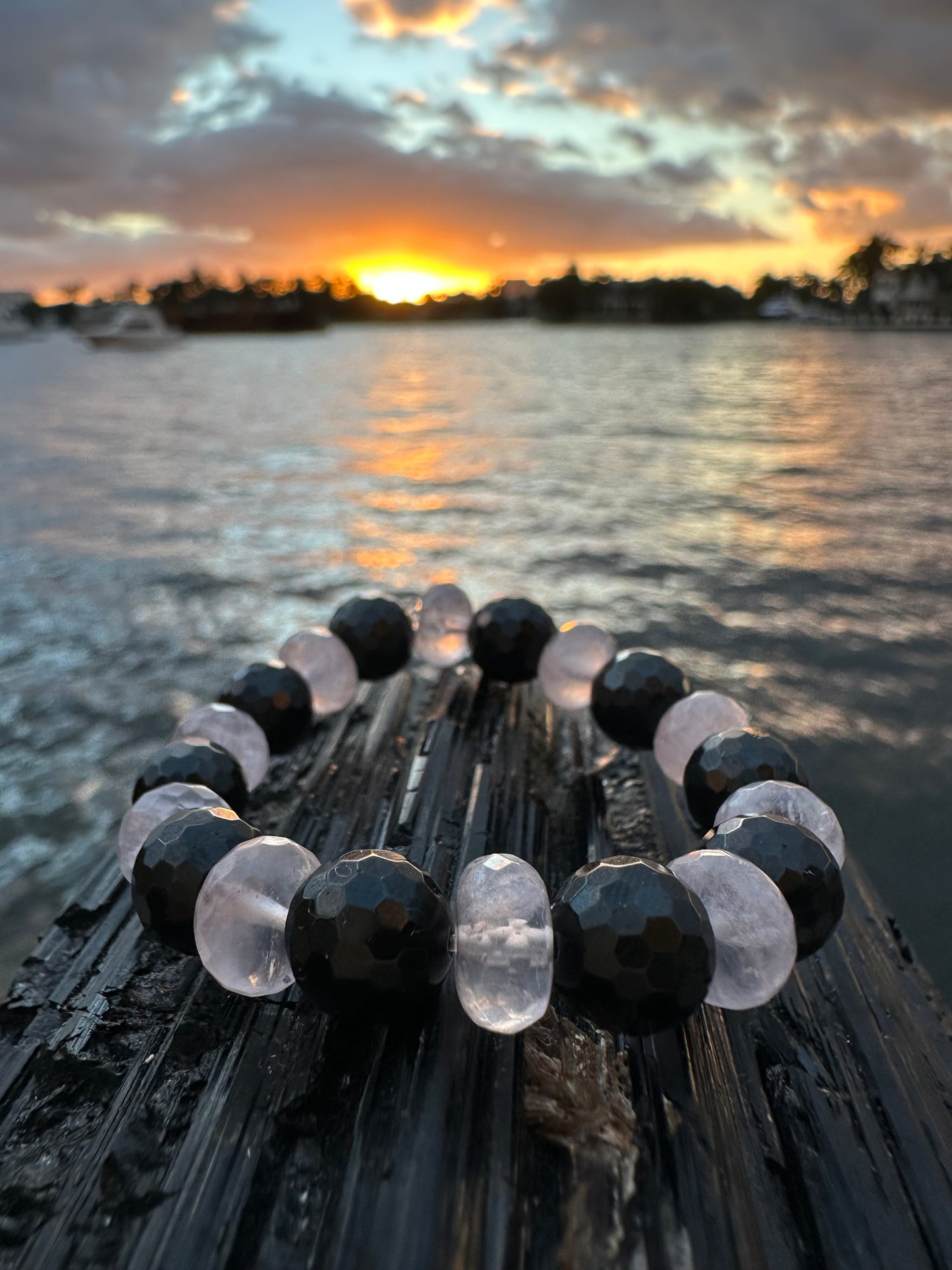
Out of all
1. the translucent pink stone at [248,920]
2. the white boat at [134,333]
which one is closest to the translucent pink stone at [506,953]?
the translucent pink stone at [248,920]

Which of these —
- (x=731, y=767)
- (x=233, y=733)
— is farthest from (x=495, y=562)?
(x=731, y=767)

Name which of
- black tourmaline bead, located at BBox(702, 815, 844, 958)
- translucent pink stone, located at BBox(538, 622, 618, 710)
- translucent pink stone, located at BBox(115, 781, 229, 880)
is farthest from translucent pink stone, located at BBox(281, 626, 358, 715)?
black tourmaline bead, located at BBox(702, 815, 844, 958)

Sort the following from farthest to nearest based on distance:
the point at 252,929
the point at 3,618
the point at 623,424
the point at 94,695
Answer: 1. the point at 623,424
2. the point at 3,618
3. the point at 94,695
4. the point at 252,929

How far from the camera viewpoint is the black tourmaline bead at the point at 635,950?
2.37 meters

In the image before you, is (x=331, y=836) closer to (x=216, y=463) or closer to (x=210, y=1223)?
(x=210, y=1223)

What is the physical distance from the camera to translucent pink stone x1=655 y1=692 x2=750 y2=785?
3986 millimetres

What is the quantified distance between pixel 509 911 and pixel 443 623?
10.1 ft

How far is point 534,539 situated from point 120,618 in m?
6.44

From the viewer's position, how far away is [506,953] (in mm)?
2438

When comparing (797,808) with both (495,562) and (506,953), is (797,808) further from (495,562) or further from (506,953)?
(495,562)

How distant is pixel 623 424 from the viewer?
84.8ft

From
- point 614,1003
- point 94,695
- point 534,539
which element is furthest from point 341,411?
point 614,1003

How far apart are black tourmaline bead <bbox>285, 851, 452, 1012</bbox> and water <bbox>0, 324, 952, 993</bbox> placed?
2.72 metres

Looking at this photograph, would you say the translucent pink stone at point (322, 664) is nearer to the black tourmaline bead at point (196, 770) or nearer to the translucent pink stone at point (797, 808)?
the black tourmaline bead at point (196, 770)
